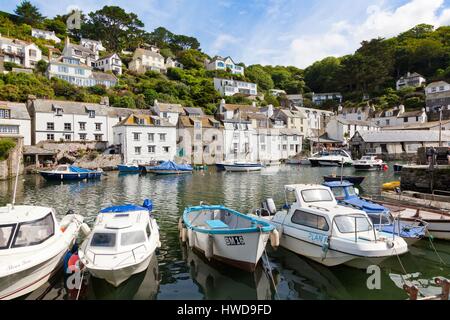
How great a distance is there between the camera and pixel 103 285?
11.6 metres

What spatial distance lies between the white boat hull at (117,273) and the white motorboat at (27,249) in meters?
1.78

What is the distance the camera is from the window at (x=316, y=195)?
15681mm

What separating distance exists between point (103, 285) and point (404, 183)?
2909cm

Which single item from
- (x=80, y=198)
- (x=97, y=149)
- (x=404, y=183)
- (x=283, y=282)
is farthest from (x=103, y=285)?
(x=97, y=149)

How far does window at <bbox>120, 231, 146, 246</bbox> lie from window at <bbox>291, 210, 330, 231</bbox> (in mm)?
7000

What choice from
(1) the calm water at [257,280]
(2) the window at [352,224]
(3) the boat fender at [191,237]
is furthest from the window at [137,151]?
(2) the window at [352,224]

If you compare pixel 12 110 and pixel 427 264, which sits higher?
pixel 12 110

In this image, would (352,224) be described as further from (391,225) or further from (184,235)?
(184,235)

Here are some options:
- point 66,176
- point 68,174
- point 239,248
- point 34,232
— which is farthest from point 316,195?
point 66,176

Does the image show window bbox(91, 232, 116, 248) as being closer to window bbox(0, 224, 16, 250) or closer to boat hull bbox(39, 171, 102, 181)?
window bbox(0, 224, 16, 250)

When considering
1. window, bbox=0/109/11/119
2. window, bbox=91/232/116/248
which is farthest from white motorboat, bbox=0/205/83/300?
window, bbox=0/109/11/119

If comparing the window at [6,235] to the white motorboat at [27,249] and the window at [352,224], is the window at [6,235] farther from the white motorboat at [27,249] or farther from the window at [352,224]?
the window at [352,224]

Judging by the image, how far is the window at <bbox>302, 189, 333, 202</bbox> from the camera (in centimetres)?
1568

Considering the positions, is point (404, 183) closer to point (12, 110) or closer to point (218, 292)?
point (218, 292)
